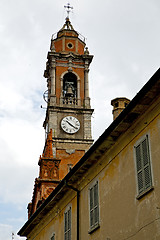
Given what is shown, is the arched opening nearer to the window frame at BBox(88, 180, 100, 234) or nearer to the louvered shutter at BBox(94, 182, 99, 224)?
the window frame at BBox(88, 180, 100, 234)

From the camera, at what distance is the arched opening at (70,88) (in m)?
46.4

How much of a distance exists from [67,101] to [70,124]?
2.79 m

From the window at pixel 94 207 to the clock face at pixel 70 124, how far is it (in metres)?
29.2

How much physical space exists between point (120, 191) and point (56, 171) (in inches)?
857

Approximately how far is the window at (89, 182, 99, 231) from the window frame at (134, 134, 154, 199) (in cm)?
309

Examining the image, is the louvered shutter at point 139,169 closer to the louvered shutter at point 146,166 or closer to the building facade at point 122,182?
the building facade at point 122,182

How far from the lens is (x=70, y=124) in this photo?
44938 millimetres

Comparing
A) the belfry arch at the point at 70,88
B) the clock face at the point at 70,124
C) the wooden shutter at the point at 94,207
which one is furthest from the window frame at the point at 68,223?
the belfry arch at the point at 70,88

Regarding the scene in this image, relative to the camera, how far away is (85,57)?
49.7 m

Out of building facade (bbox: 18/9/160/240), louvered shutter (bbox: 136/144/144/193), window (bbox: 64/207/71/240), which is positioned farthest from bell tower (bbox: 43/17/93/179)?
louvered shutter (bbox: 136/144/144/193)

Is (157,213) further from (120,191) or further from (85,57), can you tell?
(85,57)

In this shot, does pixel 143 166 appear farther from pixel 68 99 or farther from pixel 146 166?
pixel 68 99

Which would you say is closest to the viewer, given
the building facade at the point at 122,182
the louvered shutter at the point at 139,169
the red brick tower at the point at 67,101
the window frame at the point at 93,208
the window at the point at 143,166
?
the building facade at the point at 122,182

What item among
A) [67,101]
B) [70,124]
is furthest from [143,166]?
[67,101]
